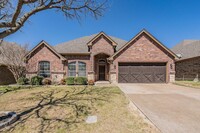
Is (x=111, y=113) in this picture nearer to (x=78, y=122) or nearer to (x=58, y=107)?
(x=78, y=122)

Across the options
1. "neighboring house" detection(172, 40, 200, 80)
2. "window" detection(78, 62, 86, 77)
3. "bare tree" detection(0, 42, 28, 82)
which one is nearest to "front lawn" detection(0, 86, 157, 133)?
"bare tree" detection(0, 42, 28, 82)

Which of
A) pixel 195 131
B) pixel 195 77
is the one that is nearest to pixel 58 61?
pixel 195 131

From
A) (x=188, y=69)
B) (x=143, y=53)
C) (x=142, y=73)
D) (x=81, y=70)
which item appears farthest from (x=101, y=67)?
(x=188, y=69)

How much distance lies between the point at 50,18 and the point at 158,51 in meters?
13.9

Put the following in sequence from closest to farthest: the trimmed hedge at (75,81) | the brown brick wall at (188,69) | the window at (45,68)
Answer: the trimmed hedge at (75,81)
the window at (45,68)
the brown brick wall at (188,69)

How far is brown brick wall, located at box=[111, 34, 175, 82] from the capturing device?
57.2 feet

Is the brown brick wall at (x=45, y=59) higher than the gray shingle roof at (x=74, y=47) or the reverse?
the reverse

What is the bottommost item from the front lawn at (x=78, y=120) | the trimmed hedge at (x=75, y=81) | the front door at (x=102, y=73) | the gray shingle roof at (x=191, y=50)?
the front lawn at (x=78, y=120)

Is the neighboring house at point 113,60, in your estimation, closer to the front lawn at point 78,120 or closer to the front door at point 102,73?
the front door at point 102,73

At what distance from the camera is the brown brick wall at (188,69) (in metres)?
18.4

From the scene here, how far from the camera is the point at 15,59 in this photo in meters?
18.2

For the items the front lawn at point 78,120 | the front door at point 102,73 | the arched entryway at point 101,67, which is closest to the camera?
the front lawn at point 78,120

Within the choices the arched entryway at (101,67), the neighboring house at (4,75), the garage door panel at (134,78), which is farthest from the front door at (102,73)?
the neighboring house at (4,75)

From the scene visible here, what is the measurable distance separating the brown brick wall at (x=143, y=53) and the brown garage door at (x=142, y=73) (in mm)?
680
